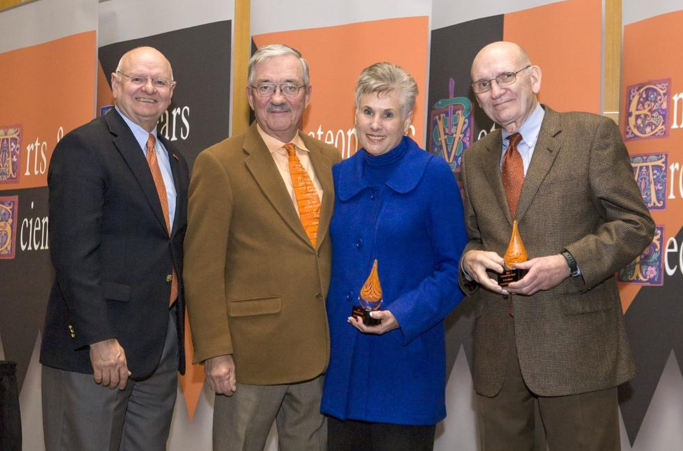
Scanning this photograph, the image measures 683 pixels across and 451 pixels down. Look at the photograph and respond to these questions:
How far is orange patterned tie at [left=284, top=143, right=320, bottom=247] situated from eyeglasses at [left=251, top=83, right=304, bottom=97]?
0.18 m

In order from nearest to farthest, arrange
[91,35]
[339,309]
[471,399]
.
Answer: [339,309]
[471,399]
[91,35]

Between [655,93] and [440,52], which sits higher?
[440,52]

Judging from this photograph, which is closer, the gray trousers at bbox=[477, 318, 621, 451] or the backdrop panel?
the gray trousers at bbox=[477, 318, 621, 451]

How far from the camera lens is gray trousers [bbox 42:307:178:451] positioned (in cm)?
245

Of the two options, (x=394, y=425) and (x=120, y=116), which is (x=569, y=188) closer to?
(x=394, y=425)

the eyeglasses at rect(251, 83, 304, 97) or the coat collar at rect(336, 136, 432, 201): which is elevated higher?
the eyeglasses at rect(251, 83, 304, 97)

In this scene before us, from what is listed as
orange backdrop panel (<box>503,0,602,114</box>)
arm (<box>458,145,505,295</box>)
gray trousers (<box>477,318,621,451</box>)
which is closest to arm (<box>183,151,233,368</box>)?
arm (<box>458,145,505,295</box>)

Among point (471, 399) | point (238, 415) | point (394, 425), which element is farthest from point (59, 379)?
point (471, 399)

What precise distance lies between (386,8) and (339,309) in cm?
166

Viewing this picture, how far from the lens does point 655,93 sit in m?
2.70

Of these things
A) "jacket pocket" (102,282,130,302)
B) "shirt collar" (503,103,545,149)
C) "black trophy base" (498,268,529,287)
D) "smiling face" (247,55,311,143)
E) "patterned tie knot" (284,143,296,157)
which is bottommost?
"jacket pocket" (102,282,130,302)

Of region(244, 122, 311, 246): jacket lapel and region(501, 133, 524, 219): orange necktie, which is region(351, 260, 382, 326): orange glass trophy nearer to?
region(244, 122, 311, 246): jacket lapel

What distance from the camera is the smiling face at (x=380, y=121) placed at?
2.32 meters

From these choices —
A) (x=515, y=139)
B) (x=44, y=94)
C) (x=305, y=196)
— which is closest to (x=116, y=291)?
(x=305, y=196)
